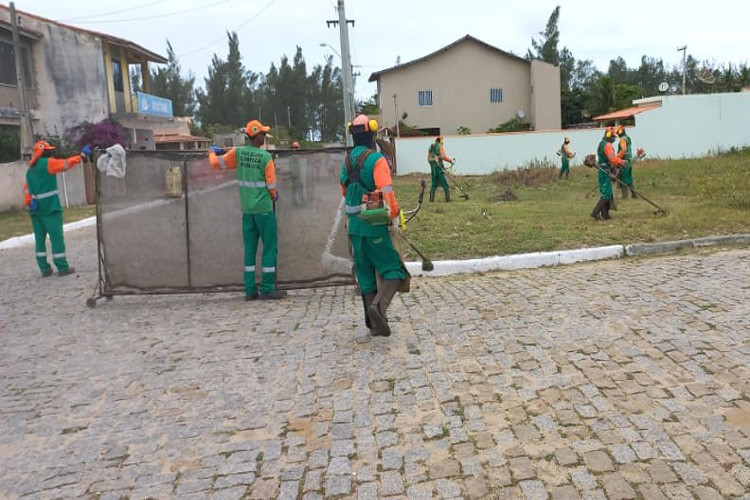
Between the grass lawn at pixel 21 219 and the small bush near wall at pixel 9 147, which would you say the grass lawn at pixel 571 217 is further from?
the small bush near wall at pixel 9 147

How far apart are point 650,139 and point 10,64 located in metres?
27.4

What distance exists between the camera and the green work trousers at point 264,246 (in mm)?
6508

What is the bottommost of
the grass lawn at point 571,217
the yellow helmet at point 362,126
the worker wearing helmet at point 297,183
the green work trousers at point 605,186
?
the grass lawn at point 571,217

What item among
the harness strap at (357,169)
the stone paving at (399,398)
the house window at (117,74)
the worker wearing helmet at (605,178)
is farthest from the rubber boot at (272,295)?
the house window at (117,74)

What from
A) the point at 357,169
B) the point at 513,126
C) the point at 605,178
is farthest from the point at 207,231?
the point at 513,126

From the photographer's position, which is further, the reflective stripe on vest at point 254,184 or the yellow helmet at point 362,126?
the reflective stripe on vest at point 254,184

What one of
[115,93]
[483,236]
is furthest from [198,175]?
[115,93]

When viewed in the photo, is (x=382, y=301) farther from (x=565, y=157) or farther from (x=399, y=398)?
(x=565, y=157)

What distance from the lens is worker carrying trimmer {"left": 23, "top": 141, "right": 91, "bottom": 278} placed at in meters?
8.17

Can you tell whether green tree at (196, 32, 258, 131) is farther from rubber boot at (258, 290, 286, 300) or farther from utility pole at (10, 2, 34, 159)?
rubber boot at (258, 290, 286, 300)

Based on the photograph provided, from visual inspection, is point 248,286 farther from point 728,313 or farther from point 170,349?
point 728,313

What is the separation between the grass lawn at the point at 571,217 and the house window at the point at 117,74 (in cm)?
1882

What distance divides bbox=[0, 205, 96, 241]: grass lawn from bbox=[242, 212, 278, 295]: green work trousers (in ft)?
25.6

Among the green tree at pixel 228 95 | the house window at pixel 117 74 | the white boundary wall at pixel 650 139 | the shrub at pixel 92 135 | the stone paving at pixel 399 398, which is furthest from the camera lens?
the green tree at pixel 228 95
